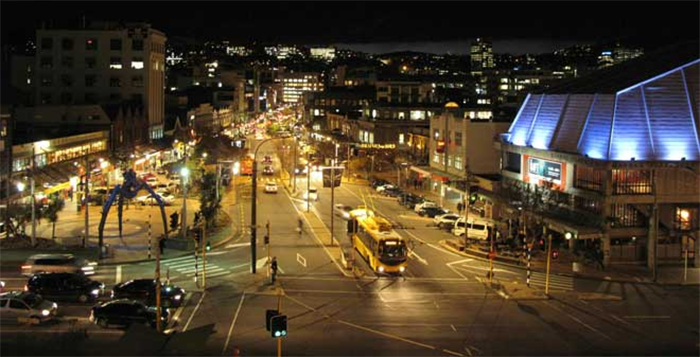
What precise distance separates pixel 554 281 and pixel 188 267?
16703 millimetres

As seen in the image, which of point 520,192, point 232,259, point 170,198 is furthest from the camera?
point 170,198

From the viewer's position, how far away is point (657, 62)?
4322cm

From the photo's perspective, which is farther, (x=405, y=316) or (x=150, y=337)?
(x=405, y=316)

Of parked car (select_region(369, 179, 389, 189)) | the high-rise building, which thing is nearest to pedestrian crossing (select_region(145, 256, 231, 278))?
parked car (select_region(369, 179, 389, 189))

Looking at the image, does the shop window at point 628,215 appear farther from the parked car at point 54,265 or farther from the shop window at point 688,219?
the parked car at point 54,265

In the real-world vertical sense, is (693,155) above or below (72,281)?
above

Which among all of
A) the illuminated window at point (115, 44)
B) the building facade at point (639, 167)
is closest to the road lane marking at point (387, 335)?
the building facade at point (639, 167)

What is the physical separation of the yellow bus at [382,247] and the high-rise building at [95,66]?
56689 mm

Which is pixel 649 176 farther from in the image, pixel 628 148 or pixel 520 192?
pixel 520 192

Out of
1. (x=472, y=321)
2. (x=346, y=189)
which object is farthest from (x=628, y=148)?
(x=346, y=189)

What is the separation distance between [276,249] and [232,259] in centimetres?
326

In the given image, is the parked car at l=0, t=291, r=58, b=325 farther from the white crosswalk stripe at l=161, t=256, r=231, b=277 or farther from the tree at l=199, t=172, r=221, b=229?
the tree at l=199, t=172, r=221, b=229

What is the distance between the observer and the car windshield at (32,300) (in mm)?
25148

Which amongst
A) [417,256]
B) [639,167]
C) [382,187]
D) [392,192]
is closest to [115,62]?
[382,187]
